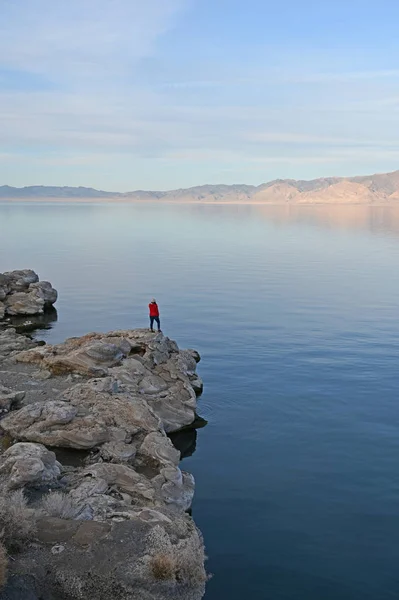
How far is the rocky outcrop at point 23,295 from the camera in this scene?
57344 millimetres

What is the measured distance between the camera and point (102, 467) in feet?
71.9

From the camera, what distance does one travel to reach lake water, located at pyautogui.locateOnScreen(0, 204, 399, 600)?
19734 mm

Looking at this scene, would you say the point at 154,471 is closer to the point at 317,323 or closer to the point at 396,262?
the point at 317,323

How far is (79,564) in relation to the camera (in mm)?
15516

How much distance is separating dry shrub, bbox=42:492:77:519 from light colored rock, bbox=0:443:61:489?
3.67 ft

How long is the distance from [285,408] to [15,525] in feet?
61.2

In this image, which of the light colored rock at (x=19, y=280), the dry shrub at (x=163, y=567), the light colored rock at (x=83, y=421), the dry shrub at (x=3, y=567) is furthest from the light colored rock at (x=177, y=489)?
the light colored rock at (x=19, y=280)

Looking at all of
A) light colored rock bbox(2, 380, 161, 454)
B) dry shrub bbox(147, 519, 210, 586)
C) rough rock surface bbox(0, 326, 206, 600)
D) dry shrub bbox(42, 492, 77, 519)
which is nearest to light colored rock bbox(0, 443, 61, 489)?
rough rock surface bbox(0, 326, 206, 600)

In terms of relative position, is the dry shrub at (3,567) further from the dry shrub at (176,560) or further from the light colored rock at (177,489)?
the light colored rock at (177,489)

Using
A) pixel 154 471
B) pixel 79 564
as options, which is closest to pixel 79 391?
pixel 154 471

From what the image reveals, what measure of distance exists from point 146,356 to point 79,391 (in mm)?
7416

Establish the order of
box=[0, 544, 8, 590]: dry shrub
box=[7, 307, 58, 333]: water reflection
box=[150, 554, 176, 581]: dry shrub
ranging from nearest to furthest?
box=[0, 544, 8, 590]: dry shrub
box=[150, 554, 176, 581]: dry shrub
box=[7, 307, 58, 333]: water reflection

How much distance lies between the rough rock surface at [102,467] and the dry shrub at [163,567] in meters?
0.03

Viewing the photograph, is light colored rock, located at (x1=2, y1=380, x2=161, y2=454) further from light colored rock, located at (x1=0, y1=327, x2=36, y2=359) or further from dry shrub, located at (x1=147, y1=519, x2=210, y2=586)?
light colored rock, located at (x1=0, y1=327, x2=36, y2=359)
